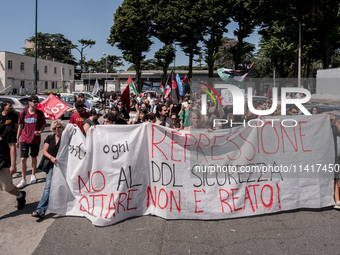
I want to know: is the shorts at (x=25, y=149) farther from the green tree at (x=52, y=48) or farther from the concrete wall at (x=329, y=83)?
the green tree at (x=52, y=48)

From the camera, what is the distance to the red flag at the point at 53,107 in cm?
860

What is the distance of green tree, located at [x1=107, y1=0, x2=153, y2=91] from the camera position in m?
49.6

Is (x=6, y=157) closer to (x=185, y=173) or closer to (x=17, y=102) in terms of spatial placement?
(x=185, y=173)

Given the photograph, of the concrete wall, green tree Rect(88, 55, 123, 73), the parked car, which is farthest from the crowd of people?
green tree Rect(88, 55, 123, 73)

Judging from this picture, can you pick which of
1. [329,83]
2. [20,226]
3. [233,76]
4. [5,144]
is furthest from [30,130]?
[329,83]

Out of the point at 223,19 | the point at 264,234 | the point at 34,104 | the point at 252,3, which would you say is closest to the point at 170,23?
the point at 223,19

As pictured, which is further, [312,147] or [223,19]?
[223,19]

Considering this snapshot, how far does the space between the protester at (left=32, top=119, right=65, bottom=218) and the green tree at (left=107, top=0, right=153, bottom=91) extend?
146 feet

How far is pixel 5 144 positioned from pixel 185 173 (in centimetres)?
280

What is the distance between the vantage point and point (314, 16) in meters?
30.0

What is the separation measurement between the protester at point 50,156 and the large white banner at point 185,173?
0.28 feet

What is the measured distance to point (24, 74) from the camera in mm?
52875

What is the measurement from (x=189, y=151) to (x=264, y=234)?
163cm

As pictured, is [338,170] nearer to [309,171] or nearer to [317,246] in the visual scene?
[309,171]
